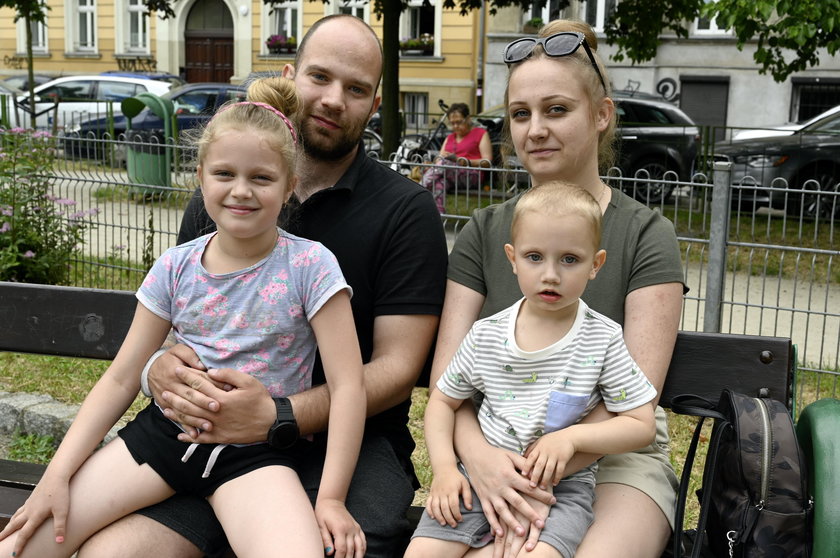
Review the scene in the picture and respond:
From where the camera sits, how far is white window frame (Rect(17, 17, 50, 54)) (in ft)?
109

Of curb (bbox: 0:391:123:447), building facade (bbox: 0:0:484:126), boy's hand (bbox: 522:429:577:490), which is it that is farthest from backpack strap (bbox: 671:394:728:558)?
building facade (bbox: 0:0:484:126)

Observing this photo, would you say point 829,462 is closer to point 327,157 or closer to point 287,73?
point 327,157

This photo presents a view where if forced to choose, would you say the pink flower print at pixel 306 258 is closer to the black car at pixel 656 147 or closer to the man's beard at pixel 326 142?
the man's beard at pixel 326 142

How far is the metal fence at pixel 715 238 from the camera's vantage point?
5.44 metres

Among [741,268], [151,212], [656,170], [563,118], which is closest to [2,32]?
[656,170]

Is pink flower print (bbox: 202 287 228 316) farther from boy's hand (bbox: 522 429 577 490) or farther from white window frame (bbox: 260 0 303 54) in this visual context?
white window frame (bbox: 260 0 303 54)

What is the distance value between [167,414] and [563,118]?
50.9 inches

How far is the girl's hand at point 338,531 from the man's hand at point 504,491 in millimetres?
308

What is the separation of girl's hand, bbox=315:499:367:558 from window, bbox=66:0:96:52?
109 ft

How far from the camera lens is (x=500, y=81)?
80.8 ft

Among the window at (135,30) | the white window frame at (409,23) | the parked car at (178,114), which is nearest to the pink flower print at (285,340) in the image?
the parked car at (178,114)

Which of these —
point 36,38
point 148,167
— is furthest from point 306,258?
point 36,38

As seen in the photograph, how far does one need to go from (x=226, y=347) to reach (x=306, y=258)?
31 centimetres

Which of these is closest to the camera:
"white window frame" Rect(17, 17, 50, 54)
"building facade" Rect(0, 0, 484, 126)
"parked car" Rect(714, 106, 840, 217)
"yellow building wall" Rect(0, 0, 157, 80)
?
"parked car" Rect(714, 106, 840, 217)
